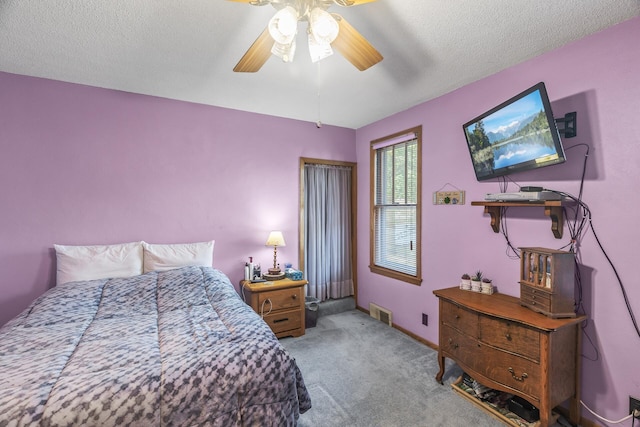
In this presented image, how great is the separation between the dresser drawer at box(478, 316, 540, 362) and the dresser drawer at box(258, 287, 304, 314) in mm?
1814

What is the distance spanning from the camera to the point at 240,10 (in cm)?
167

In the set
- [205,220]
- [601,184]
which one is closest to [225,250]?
[205,220]

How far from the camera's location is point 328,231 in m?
4.08

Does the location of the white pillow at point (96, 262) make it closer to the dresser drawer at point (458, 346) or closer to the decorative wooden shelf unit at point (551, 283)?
the dresser drawer at point (458, 346)

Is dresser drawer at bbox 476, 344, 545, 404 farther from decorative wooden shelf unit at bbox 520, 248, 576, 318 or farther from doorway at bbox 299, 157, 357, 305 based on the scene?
doorway at bbox 299, 157, 357, 305

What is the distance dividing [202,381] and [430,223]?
8.23ft

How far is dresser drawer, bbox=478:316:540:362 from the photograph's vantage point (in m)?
1.78

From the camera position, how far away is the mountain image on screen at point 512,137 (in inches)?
73.5

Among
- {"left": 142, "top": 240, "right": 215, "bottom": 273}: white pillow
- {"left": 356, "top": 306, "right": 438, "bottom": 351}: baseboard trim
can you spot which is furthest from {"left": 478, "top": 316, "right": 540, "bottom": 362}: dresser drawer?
{"left": 142, "top": 240, "right": 215, "bottom": 273}: white pillow

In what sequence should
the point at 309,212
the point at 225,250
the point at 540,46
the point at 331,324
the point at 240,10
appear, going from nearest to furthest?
1. the point at 240,10
2. the point at 540,46
3. the point at 225,250
4. the point at 331,324
5. the point at 309,212

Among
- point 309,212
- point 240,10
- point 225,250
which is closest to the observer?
point 240,10

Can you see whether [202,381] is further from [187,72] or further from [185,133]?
[185,133]

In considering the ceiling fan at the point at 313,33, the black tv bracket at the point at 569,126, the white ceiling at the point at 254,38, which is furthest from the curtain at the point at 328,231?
the black tv bracket at the point at 569,126

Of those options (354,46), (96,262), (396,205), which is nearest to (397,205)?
(396,205)
